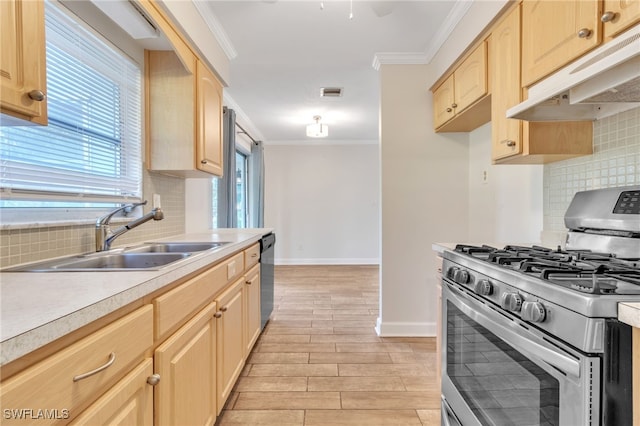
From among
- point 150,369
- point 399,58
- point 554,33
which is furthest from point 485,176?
point 150,369

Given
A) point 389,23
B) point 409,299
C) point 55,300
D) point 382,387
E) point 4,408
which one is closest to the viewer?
point 4,408

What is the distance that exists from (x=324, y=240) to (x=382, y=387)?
4.44m

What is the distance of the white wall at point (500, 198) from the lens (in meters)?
2.09

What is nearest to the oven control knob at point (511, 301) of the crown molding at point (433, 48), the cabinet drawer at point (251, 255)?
the cabinet drawer at point (251, 255)

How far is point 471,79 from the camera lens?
2.20m

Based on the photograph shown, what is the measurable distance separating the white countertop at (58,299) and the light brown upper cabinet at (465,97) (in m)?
2.08

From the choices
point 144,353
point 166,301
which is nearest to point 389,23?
point 166,301

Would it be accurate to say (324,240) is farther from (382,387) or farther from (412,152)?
(382,387)

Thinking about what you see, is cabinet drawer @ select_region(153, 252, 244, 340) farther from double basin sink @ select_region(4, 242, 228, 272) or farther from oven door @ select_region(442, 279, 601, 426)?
oven door @ select_region(442, 279, 601, 426)

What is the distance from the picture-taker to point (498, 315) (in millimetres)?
1073

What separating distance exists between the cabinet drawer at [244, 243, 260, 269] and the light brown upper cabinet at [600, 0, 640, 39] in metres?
2.06

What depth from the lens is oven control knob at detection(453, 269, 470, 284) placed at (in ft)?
4.29

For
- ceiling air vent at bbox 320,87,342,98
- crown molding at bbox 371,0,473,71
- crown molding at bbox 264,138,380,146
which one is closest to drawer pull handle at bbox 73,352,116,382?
crown molding at bbox 371,0,473,71

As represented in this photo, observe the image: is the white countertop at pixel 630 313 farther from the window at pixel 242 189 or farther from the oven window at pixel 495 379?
the window at pixel 242 189
